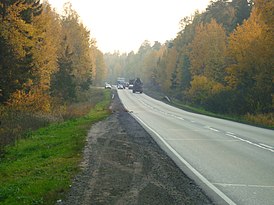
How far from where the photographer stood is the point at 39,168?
34.5 ft

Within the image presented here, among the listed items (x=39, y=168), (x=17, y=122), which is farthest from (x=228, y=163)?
(x=17, y=122)

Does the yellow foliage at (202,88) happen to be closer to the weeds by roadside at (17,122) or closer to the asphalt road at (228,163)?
the weeds by roadside at (17,122)

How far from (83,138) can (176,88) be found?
2557 inches

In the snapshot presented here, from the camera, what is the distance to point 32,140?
1720 centimetres

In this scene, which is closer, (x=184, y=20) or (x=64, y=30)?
(x=64, y=30)

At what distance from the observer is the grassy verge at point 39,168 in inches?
295

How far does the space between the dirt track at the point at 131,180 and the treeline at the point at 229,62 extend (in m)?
21.3

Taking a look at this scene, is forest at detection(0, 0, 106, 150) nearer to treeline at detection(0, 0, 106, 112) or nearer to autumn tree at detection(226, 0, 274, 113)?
treeline at detection(0, 0, 106, 112)

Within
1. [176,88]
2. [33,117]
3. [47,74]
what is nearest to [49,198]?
[33,117]

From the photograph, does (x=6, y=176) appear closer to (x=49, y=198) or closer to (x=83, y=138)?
(x=49, y=198)

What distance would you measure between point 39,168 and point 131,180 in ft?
9.52

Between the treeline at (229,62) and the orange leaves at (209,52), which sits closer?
the treeline at (229,62)

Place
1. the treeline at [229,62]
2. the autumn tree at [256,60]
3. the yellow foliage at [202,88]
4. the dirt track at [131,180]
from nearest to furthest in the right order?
the dirt track at [131,180] → the autumn tree at [256,60] → the treeline at [229,62] → the yellow foliage at [202,88]

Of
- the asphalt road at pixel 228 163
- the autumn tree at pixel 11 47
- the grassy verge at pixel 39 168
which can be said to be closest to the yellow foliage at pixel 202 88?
the autumn tree at pixel 11 47
